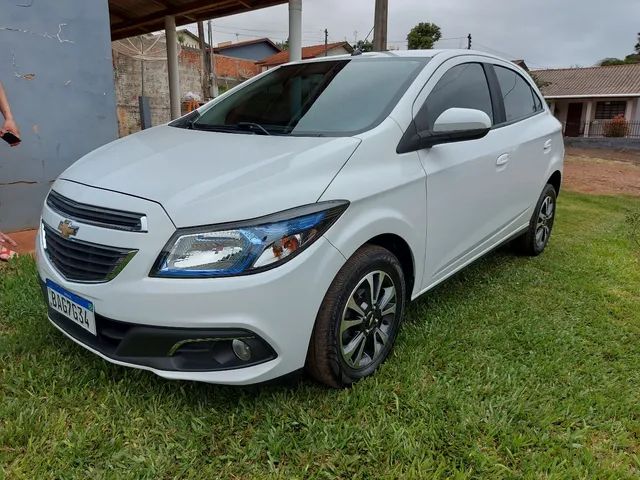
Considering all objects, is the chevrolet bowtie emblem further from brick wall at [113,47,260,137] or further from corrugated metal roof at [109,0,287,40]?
brick wall at [113,47,260,137]

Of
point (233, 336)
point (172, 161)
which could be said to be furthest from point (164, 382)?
point (172, 161)

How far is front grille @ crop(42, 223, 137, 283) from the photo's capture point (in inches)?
77.6

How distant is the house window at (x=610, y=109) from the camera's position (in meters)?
31.9

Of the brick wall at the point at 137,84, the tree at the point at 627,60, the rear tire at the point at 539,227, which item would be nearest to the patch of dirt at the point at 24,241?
the rear tire at the point at 539,227

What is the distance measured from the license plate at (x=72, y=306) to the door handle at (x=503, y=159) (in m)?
2.56

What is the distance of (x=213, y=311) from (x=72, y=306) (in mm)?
711

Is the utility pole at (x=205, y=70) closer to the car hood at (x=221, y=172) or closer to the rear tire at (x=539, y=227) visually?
the rear tire at (x=539, y=227)

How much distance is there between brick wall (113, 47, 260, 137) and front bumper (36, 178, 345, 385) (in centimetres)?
985

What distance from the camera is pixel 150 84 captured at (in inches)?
703

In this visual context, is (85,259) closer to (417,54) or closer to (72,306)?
(72,306)

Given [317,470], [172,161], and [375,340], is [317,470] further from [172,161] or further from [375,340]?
[172,161]

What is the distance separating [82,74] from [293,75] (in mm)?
2510

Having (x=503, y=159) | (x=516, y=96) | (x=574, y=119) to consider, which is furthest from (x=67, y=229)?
(x=574, y=119)

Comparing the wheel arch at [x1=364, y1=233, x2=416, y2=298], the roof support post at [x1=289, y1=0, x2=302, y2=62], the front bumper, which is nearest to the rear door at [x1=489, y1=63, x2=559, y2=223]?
the wheel arch at [x1=364, y1=233, x2=416, y2=298]
